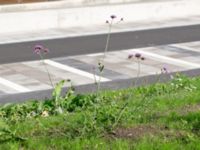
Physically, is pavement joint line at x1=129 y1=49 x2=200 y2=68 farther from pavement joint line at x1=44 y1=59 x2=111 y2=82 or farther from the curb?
pavement joint line at x1=44 y1=59 x2=111 y2=82

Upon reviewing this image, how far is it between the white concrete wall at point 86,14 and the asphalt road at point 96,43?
145 cm

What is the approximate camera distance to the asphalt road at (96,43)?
1578 cm

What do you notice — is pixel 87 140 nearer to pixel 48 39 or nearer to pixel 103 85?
pixel 103 85

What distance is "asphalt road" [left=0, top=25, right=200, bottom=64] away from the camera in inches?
621

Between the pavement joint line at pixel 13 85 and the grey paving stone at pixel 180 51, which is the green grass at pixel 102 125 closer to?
the pavement joint line at pixel 13 85

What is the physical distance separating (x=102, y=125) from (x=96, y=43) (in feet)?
35.7

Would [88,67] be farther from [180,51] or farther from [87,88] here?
[180,51]

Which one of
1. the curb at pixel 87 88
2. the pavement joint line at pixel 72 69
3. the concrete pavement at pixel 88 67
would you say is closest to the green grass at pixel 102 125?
the curb at pixel 87 88

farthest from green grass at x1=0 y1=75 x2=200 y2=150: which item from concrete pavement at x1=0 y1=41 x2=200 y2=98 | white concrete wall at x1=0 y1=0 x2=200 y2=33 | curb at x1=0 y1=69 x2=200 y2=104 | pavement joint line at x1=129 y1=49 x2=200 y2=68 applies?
white concrete wall at x1=0 y1=0 x2=200 y2=33

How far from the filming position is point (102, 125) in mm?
6656

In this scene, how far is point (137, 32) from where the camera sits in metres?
19.5

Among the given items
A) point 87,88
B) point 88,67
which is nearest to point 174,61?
point 88,67

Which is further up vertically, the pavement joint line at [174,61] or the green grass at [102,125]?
the green grass at [102,125]

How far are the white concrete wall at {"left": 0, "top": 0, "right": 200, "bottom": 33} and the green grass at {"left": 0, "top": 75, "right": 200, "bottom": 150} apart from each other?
10.3 metres
